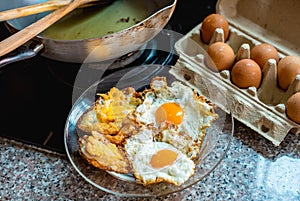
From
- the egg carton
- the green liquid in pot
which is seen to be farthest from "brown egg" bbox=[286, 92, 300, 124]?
the green liquid in pot

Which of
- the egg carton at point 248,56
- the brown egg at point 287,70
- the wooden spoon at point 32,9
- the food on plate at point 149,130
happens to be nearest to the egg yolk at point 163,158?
the food on plate at point 149,130

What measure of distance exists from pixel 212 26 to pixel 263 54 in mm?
141

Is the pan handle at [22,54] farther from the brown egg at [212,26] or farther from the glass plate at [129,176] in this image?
the brown egg at [212,26]

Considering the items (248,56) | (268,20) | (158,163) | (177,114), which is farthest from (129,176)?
(268,20)

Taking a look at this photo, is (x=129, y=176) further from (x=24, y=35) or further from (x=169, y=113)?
Answer: (x=24, y=35)

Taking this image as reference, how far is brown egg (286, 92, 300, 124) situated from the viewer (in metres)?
0.89

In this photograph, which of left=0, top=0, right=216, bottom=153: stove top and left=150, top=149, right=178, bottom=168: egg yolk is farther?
left=0, top=0, right=216, bottom=153: stove top

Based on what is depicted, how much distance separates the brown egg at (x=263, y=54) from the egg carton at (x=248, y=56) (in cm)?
3

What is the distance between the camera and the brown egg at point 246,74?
3.11ft

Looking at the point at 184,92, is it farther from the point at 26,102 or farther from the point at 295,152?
the point at 26,102

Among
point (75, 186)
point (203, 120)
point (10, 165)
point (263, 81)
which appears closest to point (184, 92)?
point (203, 120)

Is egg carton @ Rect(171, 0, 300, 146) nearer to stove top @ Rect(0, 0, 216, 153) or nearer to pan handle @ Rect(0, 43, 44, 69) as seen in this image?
stove top @ Rect(0, 0, 216, 153)

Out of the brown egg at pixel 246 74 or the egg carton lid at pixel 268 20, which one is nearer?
the brown egg at pixel 246 74

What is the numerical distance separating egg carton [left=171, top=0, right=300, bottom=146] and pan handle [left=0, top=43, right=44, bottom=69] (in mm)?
314
